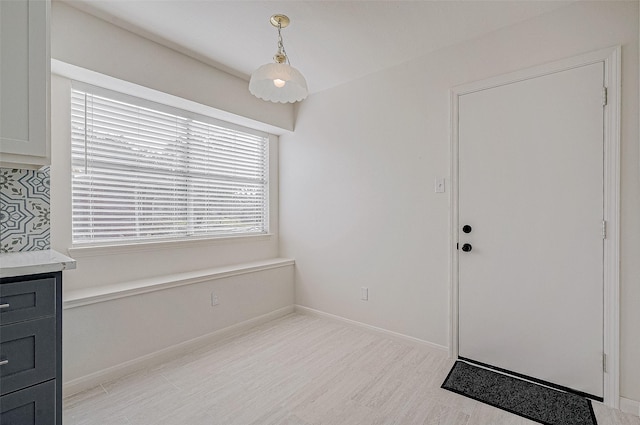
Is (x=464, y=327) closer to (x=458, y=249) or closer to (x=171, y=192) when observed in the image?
(x=458, y=249)

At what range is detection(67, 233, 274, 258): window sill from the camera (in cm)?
235

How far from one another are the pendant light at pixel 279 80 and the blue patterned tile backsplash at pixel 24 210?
1.40 m

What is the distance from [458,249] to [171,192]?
263 centimetres

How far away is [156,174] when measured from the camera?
113 inches

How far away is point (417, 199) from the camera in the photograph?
281cm

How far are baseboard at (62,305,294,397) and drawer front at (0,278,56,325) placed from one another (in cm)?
108

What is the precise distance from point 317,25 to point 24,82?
1.78m

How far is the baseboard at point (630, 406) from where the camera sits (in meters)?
1.88

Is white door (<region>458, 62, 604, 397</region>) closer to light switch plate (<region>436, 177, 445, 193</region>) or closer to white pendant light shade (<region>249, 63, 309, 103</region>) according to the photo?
light switch plate (<region>436, 177, 445, 193</region>)

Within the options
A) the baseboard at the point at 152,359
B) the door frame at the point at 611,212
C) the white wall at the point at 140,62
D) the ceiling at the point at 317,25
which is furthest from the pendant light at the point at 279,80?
the baseboard at the point at 152,359

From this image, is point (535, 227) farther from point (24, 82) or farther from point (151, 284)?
point (24, 82)

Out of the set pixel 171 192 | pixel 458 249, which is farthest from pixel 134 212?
pixel 458 249

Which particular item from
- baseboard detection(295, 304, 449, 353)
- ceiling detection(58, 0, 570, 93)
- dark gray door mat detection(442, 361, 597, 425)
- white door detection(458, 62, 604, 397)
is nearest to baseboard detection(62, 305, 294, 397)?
baseboard detection(295, 304, 449, 353)

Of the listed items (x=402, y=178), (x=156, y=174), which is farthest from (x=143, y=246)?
(x=402, y=178)
